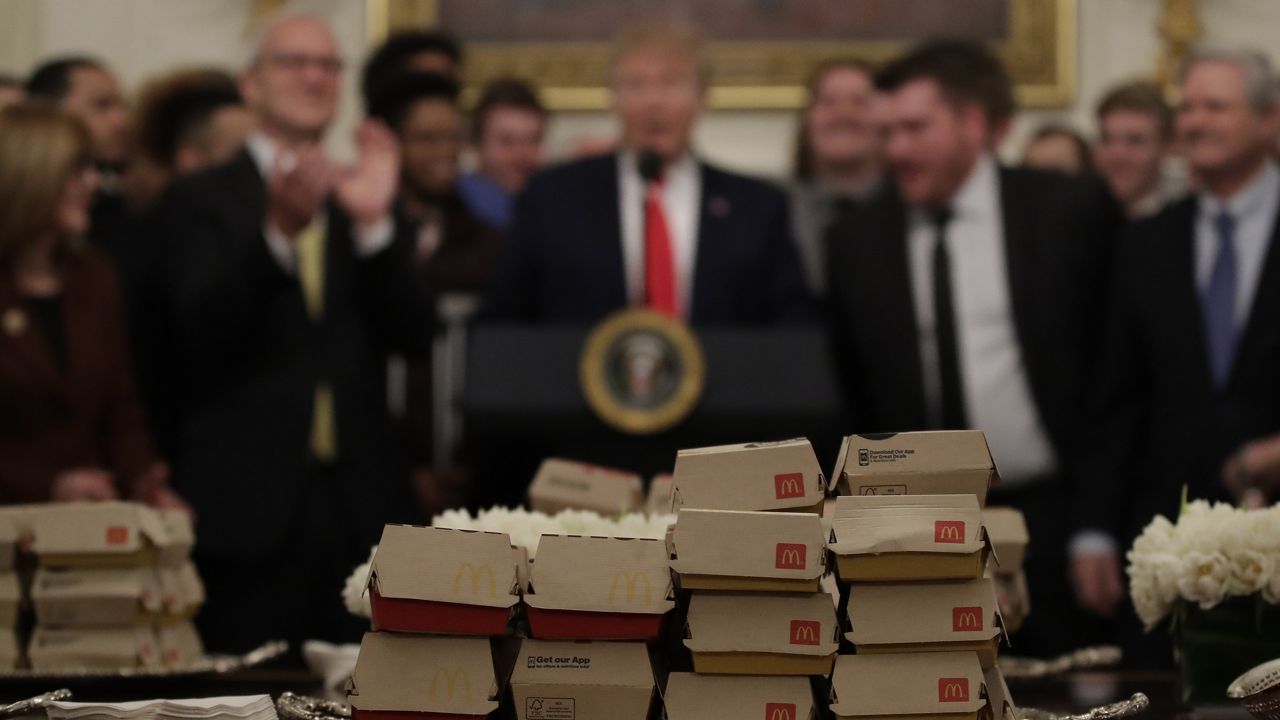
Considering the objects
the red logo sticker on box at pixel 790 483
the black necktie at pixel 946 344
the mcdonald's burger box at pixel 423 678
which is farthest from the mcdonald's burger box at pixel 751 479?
the black necktie at pixel 946 344

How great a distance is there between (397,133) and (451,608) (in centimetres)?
362

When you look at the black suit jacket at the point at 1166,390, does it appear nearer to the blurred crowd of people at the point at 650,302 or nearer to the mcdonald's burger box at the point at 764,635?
the blurred crowd of people at the point at 650,302

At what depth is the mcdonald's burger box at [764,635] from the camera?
6.34ft

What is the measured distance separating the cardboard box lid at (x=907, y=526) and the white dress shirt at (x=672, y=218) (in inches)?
92.0

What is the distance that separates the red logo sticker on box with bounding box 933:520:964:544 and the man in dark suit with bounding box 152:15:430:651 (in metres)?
2.41

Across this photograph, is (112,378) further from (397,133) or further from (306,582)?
(397,133)

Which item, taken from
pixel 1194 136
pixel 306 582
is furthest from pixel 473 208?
pixel 1194 136

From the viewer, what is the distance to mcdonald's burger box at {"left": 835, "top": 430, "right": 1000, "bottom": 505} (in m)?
2.05

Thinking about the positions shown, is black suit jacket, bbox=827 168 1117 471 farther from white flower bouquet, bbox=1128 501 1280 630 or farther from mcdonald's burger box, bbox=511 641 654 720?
mcdonald's burger box, bbox=511 641 654 720

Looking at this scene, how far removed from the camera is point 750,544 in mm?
1923

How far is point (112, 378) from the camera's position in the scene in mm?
4078

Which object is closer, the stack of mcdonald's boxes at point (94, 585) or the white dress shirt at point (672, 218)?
the stack of mcdonald's boxes at point (94, 585)

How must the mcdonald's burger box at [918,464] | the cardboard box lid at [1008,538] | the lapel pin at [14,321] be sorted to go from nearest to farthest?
1. the mcdonald's burger box at [918,464]
2. the cardboard box lid at [1008,538]
3. the lapel pin at [14,321]

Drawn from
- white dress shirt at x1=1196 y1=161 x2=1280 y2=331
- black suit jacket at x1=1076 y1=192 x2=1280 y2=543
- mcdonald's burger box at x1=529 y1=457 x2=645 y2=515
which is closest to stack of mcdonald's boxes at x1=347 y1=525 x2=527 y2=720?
mcdonald's burger box at x1=529 y1=457 x2=645 y2=515
